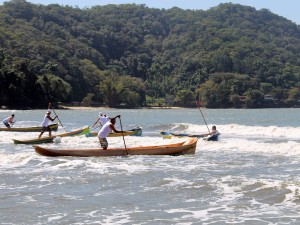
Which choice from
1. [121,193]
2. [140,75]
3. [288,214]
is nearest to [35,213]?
[121,193]

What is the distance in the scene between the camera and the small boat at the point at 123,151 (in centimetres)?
1967

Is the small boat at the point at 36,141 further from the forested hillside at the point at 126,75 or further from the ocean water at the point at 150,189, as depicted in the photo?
the forested hillside at the point at 126,75

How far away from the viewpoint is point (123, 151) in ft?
66.5

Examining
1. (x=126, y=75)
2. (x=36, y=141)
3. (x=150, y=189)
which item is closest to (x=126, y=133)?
(x=36, y=141)

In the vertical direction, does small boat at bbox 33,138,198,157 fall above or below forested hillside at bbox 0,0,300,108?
below

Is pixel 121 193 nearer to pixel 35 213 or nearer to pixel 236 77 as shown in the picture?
pixel 35 213

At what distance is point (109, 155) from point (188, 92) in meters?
128

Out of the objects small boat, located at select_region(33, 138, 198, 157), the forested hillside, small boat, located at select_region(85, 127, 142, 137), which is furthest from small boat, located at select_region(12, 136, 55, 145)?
the forested hillside

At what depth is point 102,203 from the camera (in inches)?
458

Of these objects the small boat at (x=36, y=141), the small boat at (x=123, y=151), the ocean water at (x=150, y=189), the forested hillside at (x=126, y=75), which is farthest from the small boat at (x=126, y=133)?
the forested hillside at (x=126, y=75)

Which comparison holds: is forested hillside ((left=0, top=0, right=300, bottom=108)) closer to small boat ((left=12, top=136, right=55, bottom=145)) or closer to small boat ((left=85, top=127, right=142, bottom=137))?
small boat ((left=85, top=127, right=142, bottom=137))

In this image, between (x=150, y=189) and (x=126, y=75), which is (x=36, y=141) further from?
(x=126, y=75)

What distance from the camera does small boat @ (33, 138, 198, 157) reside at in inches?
774

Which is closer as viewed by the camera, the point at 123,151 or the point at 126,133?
the point at 123,151
